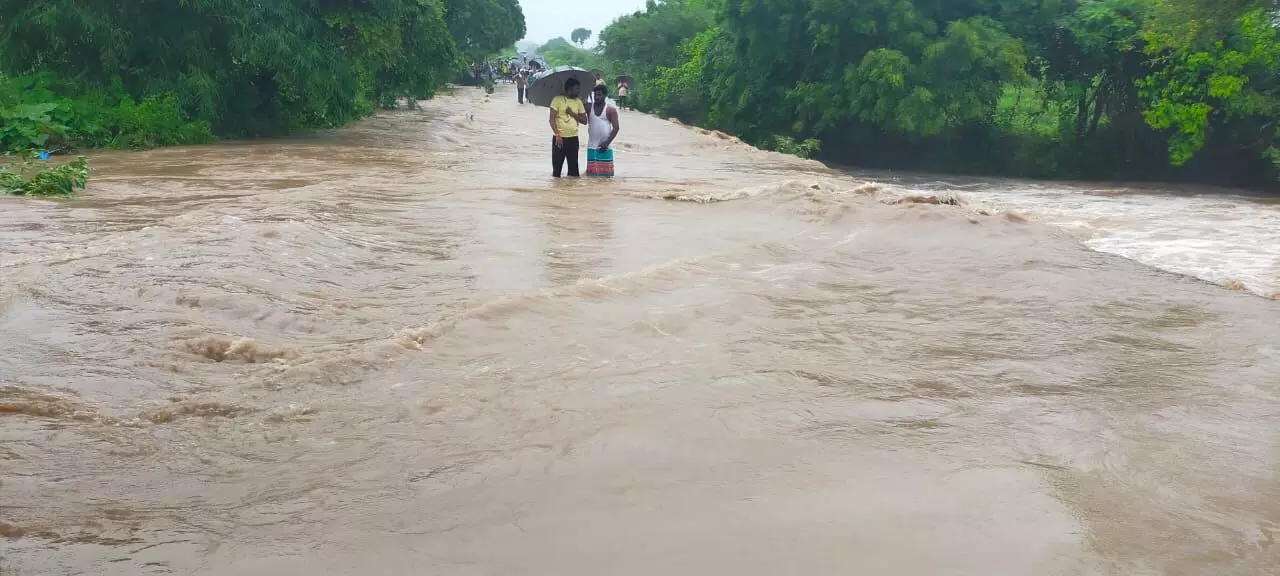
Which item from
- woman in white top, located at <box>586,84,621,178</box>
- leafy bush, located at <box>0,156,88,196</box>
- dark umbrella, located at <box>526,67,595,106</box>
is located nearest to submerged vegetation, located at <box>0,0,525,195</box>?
leafy bush, located at <box>0,156,88,196</box>

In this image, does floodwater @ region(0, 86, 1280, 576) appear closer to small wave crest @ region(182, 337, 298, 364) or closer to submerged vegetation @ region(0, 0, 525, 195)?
small wave crest @ region(182, 337, 298, 364)

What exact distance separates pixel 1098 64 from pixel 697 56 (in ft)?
52.8

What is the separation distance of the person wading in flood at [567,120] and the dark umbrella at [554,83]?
138 mm

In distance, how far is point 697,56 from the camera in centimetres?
3622

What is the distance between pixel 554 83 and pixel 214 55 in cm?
771

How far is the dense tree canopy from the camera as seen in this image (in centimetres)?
1488

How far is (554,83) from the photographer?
40.2 ft

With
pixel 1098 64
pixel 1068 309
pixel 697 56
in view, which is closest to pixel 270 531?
pixel 1068 309

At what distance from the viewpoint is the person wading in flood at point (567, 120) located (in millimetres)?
11531

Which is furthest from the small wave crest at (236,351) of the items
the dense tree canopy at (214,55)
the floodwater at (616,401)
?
the dense tree canopy at (214,55)

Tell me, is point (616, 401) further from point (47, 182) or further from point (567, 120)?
point (567, 120)

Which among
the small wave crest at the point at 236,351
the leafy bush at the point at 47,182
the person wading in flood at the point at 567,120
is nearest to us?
the small wave crest at the point at 236,351

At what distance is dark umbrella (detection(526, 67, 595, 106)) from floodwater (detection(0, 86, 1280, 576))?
3952 mm

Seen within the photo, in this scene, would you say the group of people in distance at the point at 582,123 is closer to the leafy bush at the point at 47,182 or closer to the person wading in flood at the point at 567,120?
the person wading in flood at the point at 567,120
